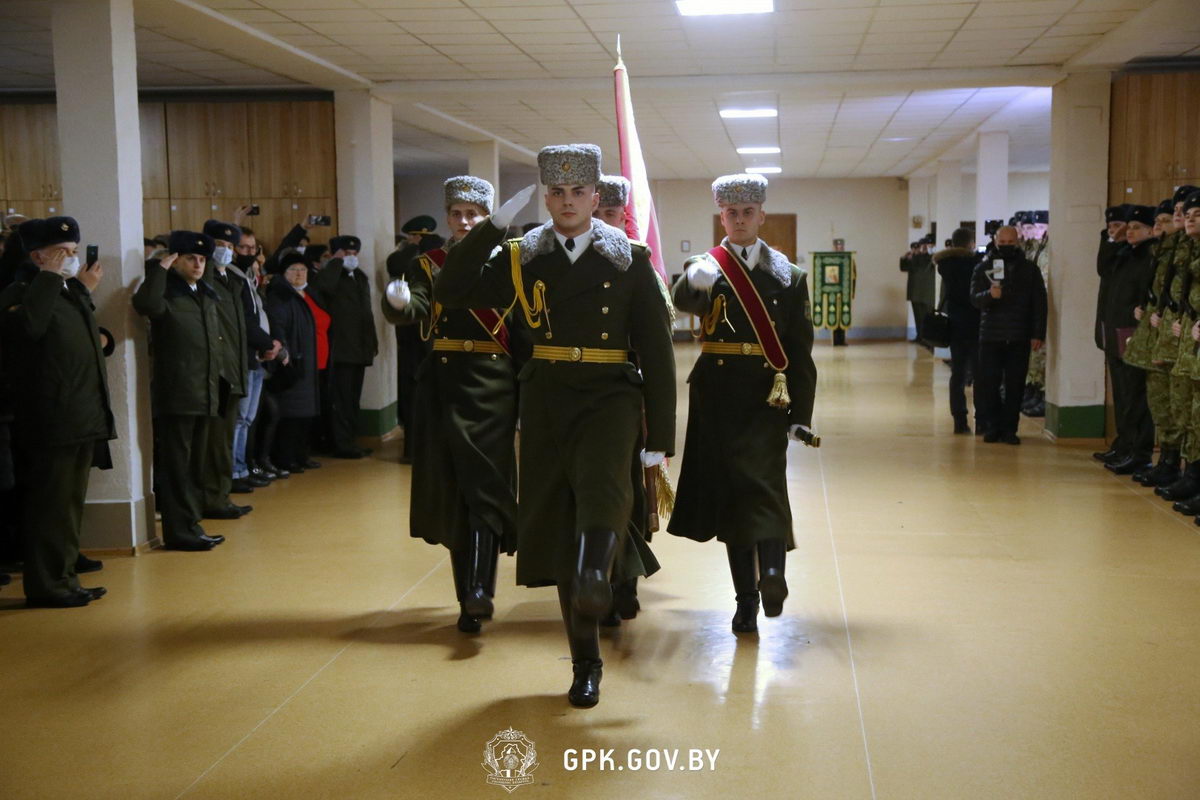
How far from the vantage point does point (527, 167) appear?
18734mm

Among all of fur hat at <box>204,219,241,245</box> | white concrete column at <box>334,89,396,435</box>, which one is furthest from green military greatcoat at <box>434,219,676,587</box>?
white concrete column at <box>334,89,396,435</box>

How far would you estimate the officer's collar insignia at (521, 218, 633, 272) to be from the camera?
11.4 ft

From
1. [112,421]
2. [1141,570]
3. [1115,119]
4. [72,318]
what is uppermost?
[1115,119]

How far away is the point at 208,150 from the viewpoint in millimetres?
9305

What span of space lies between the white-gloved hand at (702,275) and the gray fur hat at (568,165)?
52 centimetres

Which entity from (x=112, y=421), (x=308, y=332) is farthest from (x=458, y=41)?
(x=112, y=421)

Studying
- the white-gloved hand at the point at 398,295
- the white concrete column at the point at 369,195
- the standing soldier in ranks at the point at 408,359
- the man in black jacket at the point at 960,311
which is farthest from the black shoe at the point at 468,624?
the man in black jacket at the point at 960,311

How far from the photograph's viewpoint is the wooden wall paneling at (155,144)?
30.5 feet

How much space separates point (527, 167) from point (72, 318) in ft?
46.9

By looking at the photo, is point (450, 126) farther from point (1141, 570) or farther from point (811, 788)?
point (811, 788)

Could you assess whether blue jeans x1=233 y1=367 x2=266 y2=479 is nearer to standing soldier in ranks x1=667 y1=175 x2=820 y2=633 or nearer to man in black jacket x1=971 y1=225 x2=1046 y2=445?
standing soldier in ranks x1=667 y1=175 x2=820 y2=633

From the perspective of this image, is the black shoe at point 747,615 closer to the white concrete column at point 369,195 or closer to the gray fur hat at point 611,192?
the gray fur hat at point 611,192

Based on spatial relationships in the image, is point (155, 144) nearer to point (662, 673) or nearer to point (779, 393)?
point (779, 393)

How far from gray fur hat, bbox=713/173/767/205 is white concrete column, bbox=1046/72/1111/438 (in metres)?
5.54
